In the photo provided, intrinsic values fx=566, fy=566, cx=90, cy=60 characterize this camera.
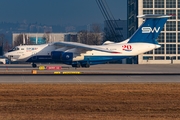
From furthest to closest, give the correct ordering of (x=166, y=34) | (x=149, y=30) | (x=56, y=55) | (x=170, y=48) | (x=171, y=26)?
(x=170, y=48), (x=166, y=34), (x=171, y=26), (x=149, y=30), (x=56, y=55)

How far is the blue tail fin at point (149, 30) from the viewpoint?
7162cm

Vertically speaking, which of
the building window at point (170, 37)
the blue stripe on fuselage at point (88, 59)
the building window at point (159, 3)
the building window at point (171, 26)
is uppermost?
the building window at point (159, 3)

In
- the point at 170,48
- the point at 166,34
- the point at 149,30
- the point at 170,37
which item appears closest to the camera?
the point at 149,30

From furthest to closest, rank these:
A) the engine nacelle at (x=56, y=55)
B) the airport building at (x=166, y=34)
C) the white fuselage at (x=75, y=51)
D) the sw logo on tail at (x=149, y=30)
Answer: the airport building at (x=166, y=34) < the sw logo on tail at (x=149, y=30) < the white fuselage at (x=75, y=51) < the engine nacelle at (x=56, y=55)

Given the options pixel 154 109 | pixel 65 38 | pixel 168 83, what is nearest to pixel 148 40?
pixel 168 83

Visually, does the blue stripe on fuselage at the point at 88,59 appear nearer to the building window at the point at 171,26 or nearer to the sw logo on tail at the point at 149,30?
the sw logo on tail at the point at 149,30

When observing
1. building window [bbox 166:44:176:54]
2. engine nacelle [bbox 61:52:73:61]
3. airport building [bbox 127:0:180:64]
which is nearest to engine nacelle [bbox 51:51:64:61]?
engine nacelle [bbox 61:52:73:61]

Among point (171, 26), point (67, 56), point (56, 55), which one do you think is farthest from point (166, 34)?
point (56, 55)

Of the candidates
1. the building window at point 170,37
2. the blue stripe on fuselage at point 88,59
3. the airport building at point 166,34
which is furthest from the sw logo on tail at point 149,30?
the building window at point 170,37

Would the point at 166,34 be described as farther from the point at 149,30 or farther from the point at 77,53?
the point at 77,53

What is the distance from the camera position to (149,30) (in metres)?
72.6

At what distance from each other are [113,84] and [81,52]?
30203mm

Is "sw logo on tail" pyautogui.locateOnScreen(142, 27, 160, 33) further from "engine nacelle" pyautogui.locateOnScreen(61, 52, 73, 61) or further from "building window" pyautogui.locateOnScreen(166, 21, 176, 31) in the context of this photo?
"building window" pyautogui.locateOnScreen(166, 21, 176, 31)

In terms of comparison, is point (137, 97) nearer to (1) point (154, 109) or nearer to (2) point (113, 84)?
(1) point (154, 109)
